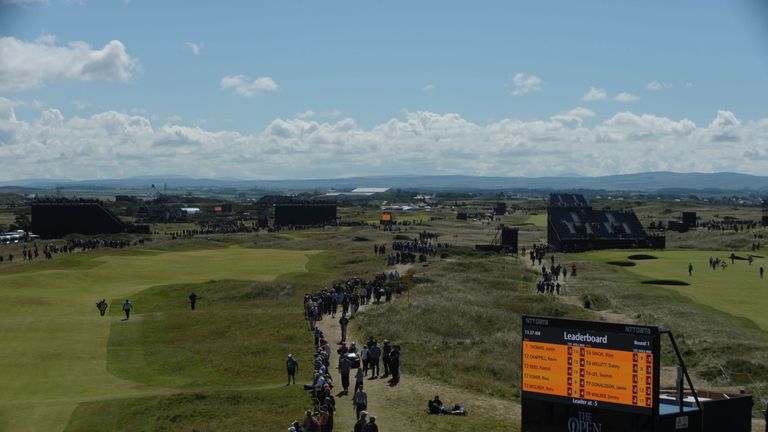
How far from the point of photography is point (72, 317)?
48375 millimetres

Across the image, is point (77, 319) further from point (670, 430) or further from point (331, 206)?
point (331, 206)

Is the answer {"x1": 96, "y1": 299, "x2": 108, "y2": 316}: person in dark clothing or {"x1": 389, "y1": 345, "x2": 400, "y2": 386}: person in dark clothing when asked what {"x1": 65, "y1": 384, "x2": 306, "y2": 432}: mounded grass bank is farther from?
{"x1": 96, "y1": 299, "x2": 108, "y2": 316}: person in dark clothing

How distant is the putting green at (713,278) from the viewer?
53.5 metres

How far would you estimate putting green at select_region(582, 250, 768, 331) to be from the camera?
53528mm

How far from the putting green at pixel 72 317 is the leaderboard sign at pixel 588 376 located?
51.8 ft

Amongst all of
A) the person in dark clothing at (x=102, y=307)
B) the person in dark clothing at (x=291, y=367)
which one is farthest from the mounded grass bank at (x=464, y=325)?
the person in dark clothing at (x=102, y=307)

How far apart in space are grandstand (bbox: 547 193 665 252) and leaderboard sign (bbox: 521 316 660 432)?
85.5 metres

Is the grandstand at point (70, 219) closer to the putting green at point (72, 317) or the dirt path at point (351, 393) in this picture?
the putting green at point (72, 317)

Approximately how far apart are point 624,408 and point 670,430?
3.97 ft

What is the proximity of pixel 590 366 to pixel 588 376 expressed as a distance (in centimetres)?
27

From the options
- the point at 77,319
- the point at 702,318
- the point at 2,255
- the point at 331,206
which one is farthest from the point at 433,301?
the point at 331,206

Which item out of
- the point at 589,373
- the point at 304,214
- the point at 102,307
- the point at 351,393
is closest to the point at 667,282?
the point at 351,393

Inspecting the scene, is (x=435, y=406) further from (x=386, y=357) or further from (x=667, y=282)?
(x=667, y=282)

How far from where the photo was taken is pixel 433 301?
162 ft
